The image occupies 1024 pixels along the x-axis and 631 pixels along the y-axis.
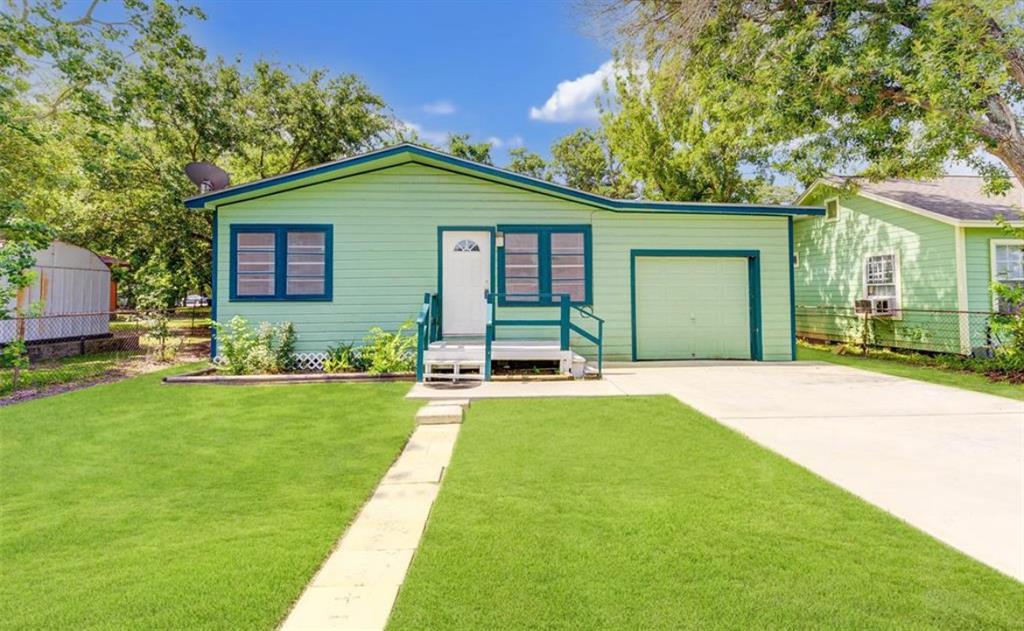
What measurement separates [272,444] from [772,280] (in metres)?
9.55

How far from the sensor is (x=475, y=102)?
69.1ft

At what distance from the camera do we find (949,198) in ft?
39.3

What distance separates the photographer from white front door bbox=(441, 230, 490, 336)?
933 centimetres

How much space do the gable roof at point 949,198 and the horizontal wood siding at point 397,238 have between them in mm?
6942

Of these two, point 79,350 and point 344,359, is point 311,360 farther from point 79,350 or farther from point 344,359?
point 79,350

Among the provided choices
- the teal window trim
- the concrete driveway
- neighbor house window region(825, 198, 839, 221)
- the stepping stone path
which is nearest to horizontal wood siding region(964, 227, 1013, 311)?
neighbor house window region(825, 198, 839, 221)

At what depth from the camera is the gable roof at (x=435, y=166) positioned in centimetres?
872

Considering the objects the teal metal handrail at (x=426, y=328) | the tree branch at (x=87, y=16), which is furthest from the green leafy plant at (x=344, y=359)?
the tree branch at (x=87, y=16)

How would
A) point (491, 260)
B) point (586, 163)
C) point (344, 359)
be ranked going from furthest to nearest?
point (586, 163)
point (491, 260)
point (344, 359)

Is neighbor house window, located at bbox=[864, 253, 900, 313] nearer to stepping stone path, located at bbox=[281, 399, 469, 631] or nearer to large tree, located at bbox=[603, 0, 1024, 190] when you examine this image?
large tree, located at bbox=[603, 0, 1024, 190]

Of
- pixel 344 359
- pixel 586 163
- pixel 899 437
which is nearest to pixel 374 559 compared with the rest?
pixel 899 437

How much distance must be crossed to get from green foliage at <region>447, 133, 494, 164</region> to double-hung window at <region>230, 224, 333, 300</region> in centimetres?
1846

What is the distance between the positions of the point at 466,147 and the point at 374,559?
26.2 metres

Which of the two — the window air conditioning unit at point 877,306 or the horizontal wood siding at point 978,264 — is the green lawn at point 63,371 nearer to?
the window air conditioning unit at point 877,306
